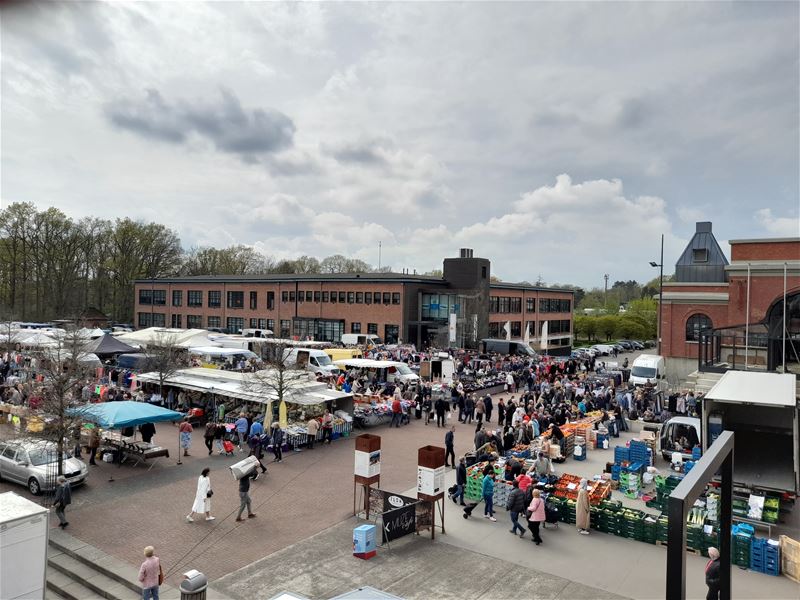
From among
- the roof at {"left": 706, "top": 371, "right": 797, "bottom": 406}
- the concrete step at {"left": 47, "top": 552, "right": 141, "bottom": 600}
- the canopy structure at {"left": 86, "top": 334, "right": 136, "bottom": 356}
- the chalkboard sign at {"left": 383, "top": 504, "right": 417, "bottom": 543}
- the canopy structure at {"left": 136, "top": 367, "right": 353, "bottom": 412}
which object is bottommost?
the concrete step at {"left": 47, "top": 552, "right": 141, "bottom": 600}

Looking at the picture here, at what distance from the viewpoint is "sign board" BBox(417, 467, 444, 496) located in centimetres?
1261

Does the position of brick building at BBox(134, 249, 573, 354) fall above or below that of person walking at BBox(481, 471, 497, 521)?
above

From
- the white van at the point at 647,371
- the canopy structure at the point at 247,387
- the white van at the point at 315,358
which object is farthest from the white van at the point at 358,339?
the canopy structure at the point at 247,387

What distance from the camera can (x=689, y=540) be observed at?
472 inches

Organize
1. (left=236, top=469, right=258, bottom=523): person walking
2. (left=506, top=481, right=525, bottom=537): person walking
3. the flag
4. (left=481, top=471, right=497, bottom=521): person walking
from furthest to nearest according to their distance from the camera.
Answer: the flag → (left=481, top=471, right=497, bottom=521): person walking → (left=236, top=469, right=258, bottom=523): person walking → (left=506, top=481, right=525, bottom=537): person walking

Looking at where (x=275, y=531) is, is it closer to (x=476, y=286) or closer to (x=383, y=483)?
(x=383, y=483)

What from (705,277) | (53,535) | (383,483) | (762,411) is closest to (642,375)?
(705,277)

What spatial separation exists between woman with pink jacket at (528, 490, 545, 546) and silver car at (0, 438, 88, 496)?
464 inches

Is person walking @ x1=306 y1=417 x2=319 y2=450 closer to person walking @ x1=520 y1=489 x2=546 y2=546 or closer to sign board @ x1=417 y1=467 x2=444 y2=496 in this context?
sign board @ x1=417 y1=467 x2=444 y2=496

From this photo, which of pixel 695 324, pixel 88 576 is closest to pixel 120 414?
pixel 88 576

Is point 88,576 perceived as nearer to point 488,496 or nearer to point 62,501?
point 62,501

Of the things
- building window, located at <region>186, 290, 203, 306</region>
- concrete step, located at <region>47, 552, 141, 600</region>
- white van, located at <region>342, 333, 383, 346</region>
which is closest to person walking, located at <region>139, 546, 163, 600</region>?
concrete step, located at <region>47, 552, 141, 600</region>

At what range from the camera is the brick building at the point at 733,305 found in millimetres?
28494

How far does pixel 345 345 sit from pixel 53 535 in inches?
1417
